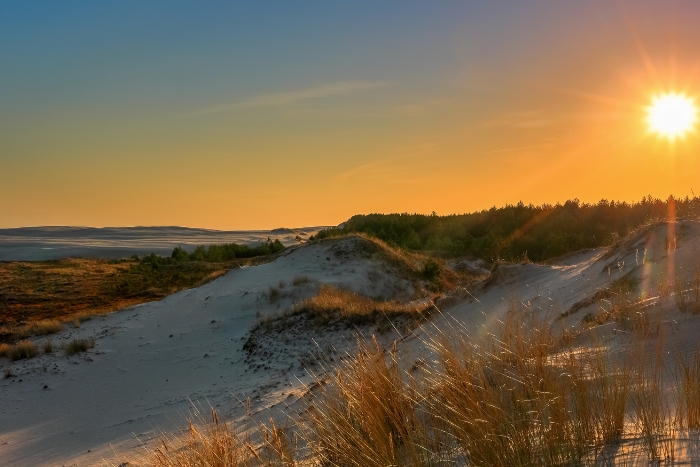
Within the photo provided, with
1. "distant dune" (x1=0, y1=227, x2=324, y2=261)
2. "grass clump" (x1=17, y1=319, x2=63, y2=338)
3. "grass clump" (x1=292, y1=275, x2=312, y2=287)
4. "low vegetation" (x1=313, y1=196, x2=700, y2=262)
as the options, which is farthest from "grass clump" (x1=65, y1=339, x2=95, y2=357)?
"distant dune" (x1=0, y1=227, x2=324, y2=261)

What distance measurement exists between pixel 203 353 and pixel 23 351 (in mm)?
4272

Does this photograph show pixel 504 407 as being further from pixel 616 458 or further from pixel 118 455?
pixel 118 455

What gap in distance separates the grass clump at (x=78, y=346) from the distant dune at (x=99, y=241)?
36530 millimetres

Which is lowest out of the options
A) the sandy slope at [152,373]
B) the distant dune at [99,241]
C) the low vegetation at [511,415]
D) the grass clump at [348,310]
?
the sandy slope at [152,373]

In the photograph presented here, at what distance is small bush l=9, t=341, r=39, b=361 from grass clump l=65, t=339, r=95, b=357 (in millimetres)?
729

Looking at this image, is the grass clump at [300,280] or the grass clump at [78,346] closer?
the grass clump at [78,346]

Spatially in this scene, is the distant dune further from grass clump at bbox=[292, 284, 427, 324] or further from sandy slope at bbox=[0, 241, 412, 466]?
grass clump at bbox=[292, 284, 427, 324]

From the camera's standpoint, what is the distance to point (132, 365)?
14375mm

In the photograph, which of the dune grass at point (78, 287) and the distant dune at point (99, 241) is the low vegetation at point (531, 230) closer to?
the dune grass at point (78, 287)

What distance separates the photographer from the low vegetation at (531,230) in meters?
26.5

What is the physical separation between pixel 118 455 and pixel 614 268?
886 centimetres

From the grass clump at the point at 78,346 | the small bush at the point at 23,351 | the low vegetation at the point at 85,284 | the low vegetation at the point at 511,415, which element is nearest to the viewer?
the low vegetation at the point at 511,415

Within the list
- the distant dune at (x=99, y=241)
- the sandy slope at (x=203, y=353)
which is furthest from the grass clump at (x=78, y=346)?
the distant dune at (x=99, y=241)

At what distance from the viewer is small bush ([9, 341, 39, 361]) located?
14.5 meters
